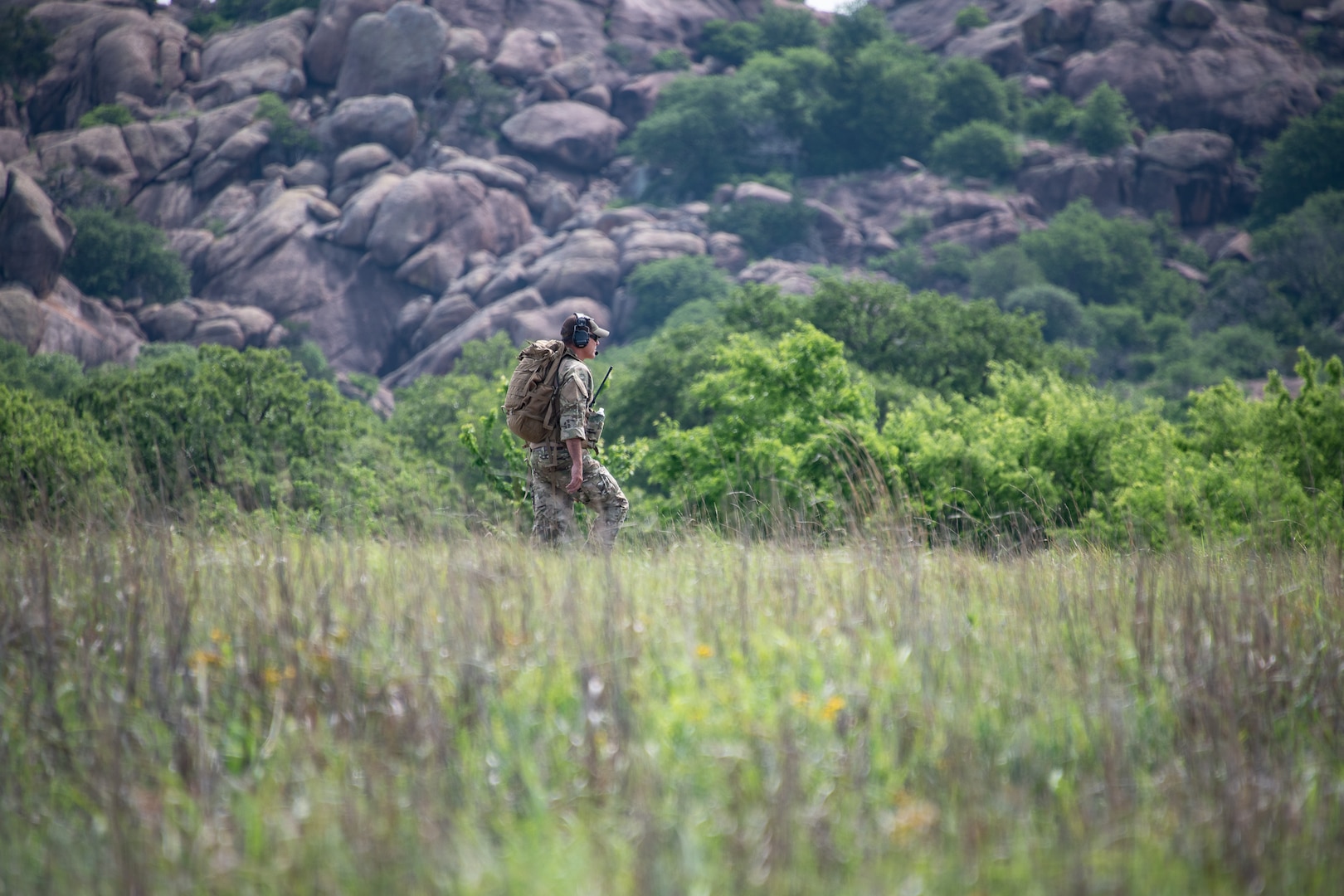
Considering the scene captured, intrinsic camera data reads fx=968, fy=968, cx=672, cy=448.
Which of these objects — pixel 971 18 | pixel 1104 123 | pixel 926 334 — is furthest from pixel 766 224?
pixel 926 334

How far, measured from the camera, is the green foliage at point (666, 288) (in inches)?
3073

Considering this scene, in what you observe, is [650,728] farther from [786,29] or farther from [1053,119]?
[786,29]

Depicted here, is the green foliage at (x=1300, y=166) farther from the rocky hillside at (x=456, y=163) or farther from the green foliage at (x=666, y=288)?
the green foliage at (x=666, y=288)

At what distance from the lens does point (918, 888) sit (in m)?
3.05

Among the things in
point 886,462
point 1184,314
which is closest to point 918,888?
point 886,462

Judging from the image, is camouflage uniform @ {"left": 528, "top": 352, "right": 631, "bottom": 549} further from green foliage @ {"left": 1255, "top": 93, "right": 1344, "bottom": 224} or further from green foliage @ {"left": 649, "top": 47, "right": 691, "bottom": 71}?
green foliage @ {"left": 649, "top": 47, "right": 691, "bottom": 71}

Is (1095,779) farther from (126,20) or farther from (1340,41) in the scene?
(1340,41)

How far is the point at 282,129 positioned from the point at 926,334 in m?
68.4

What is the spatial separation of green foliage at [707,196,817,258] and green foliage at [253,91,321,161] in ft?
123

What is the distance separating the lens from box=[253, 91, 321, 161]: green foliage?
3381 inches

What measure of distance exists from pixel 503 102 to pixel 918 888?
9741cm

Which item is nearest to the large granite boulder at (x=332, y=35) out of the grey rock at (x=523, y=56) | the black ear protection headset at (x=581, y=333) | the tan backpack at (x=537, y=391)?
the grey rock at (x=523, y=56)

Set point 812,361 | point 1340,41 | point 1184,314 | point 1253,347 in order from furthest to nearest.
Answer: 1. point 1340,41
2. point 1184,314
3. point 1253,347
4. point 812,361

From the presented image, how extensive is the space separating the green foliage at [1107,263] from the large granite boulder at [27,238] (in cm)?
7668
